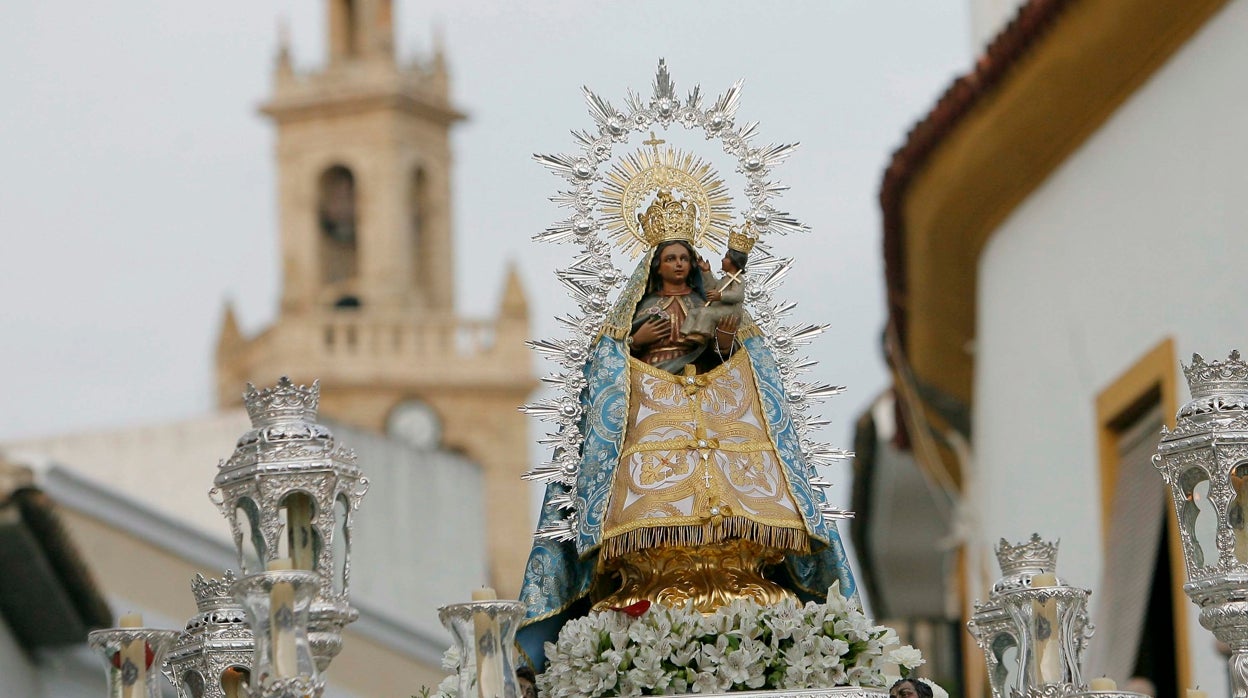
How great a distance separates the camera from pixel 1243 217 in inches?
663

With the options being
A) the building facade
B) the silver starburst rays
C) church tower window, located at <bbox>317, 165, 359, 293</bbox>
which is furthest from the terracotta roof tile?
church tower window, located at <bbox>317, 165, 359, 293</bbox>

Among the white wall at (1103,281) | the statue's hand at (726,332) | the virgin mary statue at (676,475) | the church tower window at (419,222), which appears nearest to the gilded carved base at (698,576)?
the virgin mary statue at (676,475)

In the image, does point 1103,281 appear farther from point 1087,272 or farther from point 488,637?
point 488,637

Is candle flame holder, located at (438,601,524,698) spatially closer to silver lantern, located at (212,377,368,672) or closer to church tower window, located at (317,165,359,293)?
silver lantern, located at (212,377,368,672)

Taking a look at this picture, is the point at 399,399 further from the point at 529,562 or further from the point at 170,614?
the point at 529,562

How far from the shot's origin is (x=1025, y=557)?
1110 cm

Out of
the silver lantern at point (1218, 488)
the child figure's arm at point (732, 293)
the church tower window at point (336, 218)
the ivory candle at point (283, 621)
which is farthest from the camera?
the church tower window at point (336, 218)

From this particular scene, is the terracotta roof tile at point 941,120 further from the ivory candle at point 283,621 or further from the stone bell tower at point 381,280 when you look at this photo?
the stone bell tower at point 381,280

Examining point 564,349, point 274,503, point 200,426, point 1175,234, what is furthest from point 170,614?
point 274,503

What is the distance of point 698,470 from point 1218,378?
1.81 meters

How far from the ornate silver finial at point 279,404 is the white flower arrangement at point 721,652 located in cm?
A: 163

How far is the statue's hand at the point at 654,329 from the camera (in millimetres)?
11945

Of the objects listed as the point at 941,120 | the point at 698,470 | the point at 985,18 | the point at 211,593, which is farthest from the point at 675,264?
the point at 985,18

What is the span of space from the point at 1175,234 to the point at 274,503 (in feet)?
29.8
